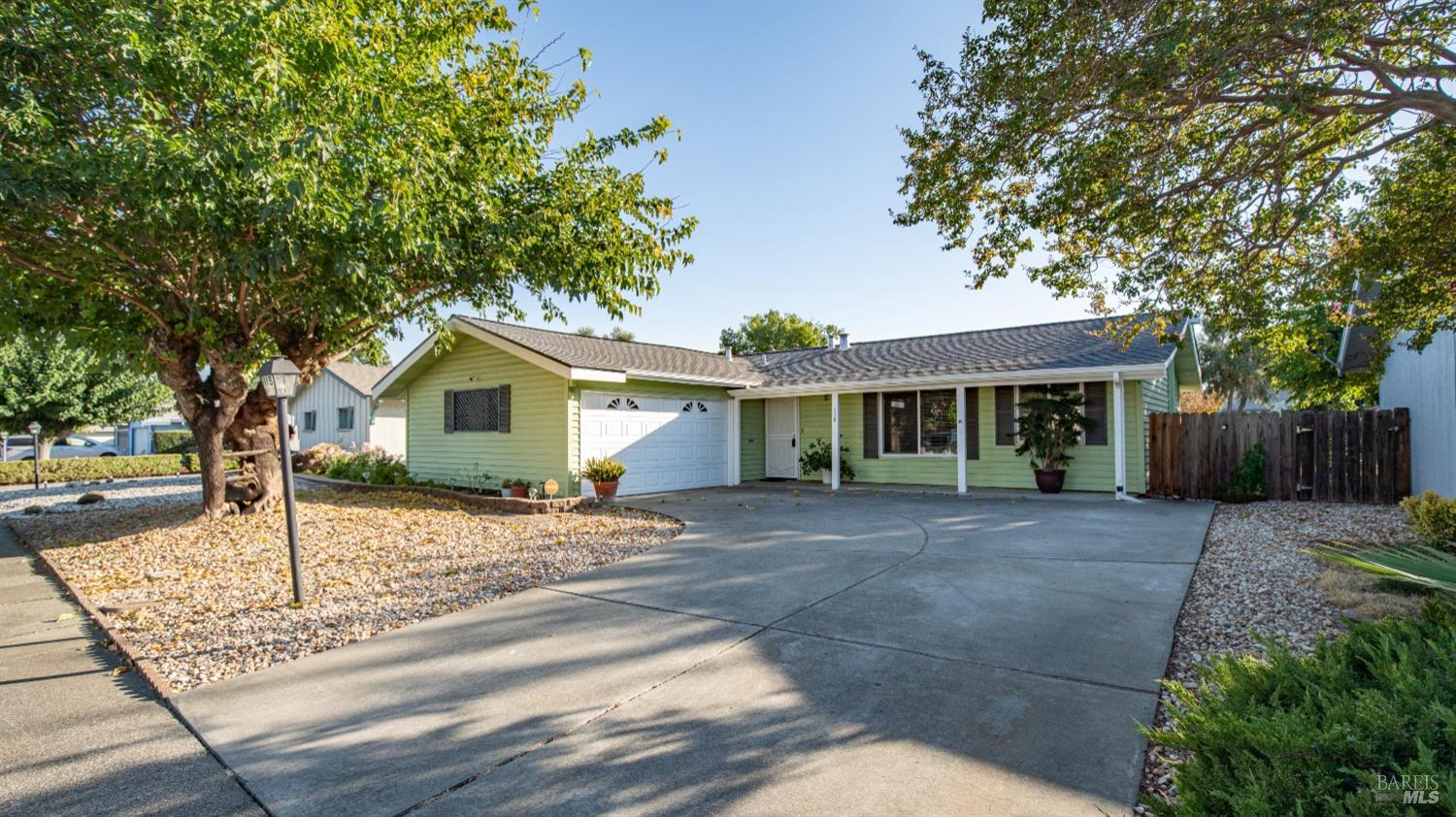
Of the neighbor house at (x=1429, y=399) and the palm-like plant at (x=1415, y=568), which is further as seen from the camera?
the neighbor house at (x=1429, y=399)

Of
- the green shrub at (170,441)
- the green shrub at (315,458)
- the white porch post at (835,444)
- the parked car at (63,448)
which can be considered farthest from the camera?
the parked car at (63,448)

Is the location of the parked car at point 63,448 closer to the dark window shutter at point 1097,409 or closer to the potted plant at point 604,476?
the potted plant at point 604,476

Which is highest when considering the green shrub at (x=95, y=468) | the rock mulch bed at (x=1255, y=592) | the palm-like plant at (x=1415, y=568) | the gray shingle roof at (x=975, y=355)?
the gray shingle roof at (x=975, y=355)

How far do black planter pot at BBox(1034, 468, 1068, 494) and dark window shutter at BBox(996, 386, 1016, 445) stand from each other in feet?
3.29

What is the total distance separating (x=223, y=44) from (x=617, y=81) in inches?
195

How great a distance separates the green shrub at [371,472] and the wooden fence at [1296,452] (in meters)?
15.5

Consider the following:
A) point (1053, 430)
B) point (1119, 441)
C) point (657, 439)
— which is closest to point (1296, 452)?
point (1119, 441)

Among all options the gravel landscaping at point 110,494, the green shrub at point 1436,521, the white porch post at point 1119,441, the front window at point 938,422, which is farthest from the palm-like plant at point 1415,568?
the gravel landscaping at point 110,494

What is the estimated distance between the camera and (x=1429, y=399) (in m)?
9.91

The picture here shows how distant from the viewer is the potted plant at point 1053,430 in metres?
12.6

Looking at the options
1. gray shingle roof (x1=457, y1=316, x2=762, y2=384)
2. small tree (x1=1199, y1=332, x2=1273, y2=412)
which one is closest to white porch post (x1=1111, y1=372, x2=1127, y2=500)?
gray shingle roof (x1=457, y1=316, x2=762, y2=384)

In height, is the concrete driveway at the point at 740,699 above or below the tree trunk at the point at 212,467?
below

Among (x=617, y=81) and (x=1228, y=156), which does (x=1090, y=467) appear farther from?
(x=617, y=81)

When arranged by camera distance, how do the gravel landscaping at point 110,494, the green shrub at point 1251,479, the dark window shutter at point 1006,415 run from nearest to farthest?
the green shrub at point 1251,479 < the gravel landscaping at point 110,494 < the dark window shutter at point 1006,415
